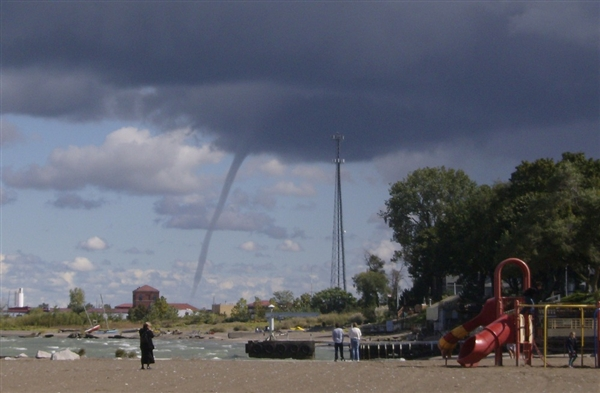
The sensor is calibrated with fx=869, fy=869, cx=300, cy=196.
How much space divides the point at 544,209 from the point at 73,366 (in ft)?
118

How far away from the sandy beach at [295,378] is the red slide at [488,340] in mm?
474

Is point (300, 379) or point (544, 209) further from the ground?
point (544, 209)

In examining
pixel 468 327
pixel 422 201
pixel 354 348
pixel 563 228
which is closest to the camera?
pixel 468 327

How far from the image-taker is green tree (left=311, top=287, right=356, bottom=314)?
481 ft

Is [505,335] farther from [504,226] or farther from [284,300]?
[284,300]

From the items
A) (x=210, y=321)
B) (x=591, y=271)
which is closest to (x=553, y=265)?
(x=591, y=271)

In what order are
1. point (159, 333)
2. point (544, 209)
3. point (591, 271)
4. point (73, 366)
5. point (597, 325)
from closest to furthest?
point (597, 325) < point (73, 366) < point (544, 209) < point (591, 271) < point (159, 333)

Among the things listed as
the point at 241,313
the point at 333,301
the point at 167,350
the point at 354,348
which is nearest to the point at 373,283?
the point at 333,301

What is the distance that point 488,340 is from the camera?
30.4m

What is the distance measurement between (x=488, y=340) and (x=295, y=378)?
7261mm

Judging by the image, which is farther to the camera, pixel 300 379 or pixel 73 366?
pixel 73 366

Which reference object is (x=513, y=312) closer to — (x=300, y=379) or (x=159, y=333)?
(x=300, y=379)

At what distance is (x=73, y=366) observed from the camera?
3366 centimetres

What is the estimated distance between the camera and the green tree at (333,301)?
5773 inches
